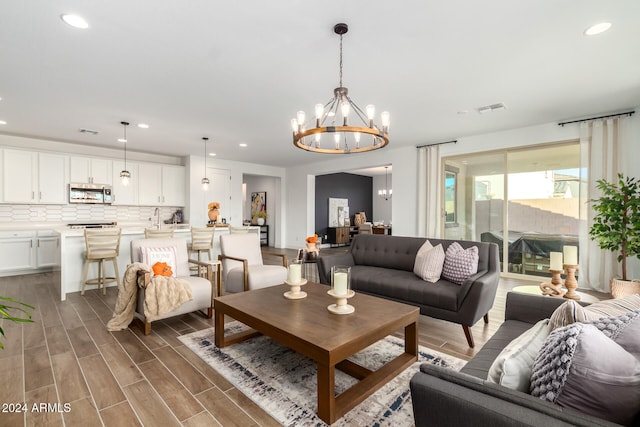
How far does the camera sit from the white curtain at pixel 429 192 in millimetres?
6121

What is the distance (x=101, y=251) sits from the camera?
14.0ft

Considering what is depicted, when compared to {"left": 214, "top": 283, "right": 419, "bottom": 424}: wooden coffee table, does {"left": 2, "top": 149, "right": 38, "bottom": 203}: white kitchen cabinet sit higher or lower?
higher

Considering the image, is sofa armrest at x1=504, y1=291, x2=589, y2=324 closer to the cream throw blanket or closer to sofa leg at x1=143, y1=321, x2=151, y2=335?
the cream throw blanket

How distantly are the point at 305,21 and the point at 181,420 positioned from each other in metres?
2.78

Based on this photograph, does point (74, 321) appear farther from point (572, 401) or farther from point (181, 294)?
point (572, 401)

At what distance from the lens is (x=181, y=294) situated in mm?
2947

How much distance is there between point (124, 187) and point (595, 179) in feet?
28.5

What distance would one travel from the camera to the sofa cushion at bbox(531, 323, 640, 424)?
81 cm

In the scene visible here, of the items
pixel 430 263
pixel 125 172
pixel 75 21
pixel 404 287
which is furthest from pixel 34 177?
pixel 430 263

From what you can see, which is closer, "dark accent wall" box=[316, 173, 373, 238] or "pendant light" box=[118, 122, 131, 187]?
"pendant light" box=[118, 122, 131, 187]

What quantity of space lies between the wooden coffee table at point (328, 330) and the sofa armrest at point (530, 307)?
64 centimetres

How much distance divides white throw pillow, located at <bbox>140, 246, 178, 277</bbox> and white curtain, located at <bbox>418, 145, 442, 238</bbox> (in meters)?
4.71

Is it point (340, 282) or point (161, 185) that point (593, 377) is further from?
point (161, 185)

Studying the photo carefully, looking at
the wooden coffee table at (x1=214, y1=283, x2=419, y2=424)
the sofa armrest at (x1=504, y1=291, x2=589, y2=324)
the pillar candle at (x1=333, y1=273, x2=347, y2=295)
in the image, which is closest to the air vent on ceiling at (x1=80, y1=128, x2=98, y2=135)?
the wooden coffee table at (x1=214, y1=283, x2=419, y2=424)
